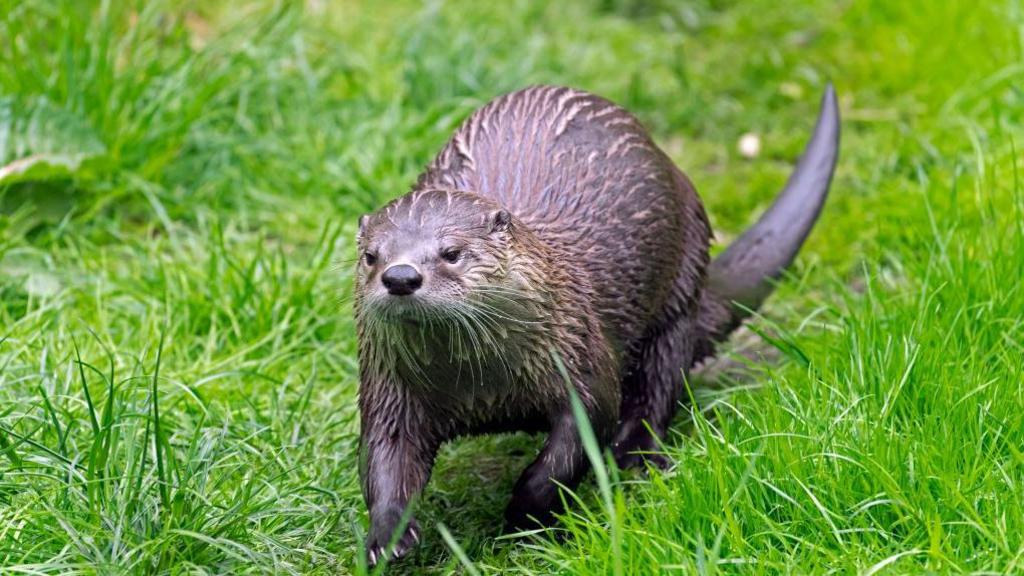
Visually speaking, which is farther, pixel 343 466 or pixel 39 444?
pixel 343 466

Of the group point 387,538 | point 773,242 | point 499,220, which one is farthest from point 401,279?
point 773,242

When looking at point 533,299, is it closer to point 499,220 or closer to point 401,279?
point 499,220

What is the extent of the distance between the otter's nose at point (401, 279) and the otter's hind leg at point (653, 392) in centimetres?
92

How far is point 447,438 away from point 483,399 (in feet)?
0.47

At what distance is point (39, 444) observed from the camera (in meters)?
2.55

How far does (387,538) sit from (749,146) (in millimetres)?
2597

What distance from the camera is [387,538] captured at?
2521 mm

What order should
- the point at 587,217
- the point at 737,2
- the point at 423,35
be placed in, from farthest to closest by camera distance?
the point at 737,2
the point at 423,35
the point at 587,217

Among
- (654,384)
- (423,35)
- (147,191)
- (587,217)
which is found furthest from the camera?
(423,35)

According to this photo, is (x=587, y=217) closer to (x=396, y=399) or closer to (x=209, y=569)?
(x=396, y=399)

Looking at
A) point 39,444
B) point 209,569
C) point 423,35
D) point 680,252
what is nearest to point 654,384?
point 680,252

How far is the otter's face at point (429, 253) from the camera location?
2336mm

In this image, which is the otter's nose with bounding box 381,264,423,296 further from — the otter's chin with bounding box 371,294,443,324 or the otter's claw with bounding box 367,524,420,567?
the otter's claw with bounding box 367,524,420,567

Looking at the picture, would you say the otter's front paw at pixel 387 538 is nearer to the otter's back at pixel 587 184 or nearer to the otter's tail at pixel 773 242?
the otter's back at pixel 587 184
